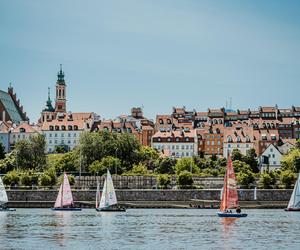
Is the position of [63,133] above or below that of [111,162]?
above

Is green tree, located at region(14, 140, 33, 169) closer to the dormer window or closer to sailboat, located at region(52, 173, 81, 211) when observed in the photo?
sailboat, located at region(52, 173, 81, 211)

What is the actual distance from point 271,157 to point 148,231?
311ft

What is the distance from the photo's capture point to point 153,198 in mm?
101562

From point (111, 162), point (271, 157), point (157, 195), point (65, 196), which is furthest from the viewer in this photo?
point (271, 157)

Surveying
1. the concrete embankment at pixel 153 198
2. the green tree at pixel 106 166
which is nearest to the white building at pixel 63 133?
the green tree at pixel 106 166

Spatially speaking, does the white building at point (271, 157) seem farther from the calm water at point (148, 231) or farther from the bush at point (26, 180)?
the calm water at point (148, 231)

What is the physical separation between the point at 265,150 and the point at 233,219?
79.3 m

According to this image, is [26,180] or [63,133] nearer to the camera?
[26,180]

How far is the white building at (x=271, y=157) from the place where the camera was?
151250 mm

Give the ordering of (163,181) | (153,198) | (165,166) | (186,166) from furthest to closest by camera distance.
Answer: (165,166) → (186,166) → (163,181) → (153,198)

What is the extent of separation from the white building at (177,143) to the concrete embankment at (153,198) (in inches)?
2593

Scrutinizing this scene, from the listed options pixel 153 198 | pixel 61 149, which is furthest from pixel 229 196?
pixel 61 149

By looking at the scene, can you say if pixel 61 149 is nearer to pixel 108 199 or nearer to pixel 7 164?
pixel 7 164

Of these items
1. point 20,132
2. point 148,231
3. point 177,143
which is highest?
point 20,132
